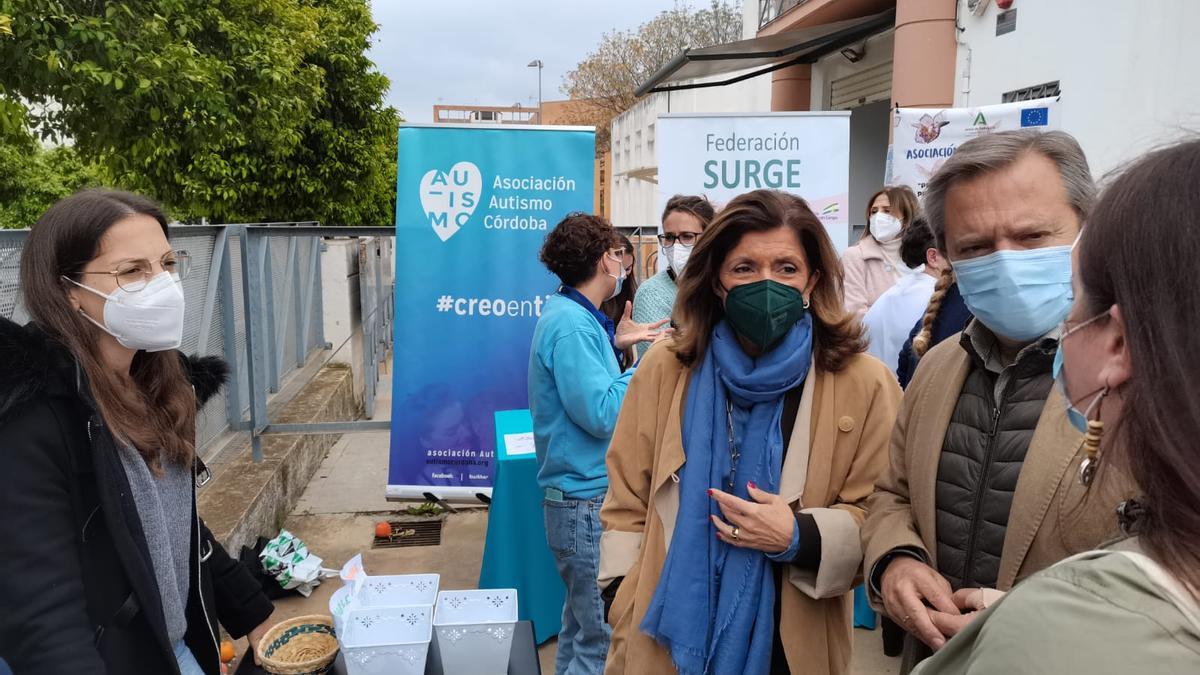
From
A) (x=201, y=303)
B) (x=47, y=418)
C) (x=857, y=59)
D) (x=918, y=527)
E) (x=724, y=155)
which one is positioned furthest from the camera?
(x=857, y=59)

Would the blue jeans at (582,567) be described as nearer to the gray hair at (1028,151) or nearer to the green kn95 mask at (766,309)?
the green kn95 mask at (766,309)

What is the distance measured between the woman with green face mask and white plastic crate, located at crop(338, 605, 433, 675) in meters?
0.51

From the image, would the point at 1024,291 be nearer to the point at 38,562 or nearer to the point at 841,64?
the point at 38,562

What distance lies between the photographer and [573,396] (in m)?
2.71

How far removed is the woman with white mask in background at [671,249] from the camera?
4.14 m

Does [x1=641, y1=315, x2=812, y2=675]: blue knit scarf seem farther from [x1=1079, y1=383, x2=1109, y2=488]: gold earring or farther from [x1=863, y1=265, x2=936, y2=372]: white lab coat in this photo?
[x1=863, y1=265, x2=936, y2=372]: white lab coat

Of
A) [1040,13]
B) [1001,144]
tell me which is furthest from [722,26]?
[1001,144]

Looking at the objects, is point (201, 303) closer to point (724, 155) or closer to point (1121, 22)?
point (724, 155)

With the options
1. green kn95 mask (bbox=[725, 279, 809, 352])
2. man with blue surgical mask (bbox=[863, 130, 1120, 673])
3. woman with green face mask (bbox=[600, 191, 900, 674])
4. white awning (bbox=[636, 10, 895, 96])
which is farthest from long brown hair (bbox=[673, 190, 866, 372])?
white awning (bbox=[636, 10, 895, 96])

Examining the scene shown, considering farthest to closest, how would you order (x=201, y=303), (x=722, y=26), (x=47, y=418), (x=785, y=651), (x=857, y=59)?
(x=722, y=26)
(x=857, y=59)
(x=201, y=303)
(x=785, y=651)
(x=47, y=418)

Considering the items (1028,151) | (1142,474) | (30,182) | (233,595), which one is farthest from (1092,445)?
(30,182)

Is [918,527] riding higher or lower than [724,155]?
lower

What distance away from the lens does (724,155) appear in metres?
4.95

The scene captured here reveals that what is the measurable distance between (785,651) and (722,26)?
1085 inches
